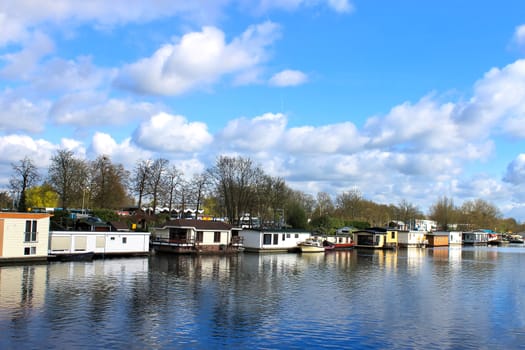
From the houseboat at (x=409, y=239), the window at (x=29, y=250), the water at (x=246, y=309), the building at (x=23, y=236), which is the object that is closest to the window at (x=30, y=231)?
the building at (x=23, y=236)

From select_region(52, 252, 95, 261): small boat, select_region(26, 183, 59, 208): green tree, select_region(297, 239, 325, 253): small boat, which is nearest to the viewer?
select_region(52, 252, 95, 261): small boat

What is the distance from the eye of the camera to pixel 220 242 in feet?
216

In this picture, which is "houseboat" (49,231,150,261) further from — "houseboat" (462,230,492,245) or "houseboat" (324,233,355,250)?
"houseboat" (462,230,492,245)

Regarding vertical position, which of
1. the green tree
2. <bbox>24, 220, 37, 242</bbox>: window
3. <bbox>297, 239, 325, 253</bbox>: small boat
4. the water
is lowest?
the water

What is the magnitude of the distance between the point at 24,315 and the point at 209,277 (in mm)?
18305

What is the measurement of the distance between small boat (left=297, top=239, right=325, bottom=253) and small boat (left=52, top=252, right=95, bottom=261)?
110ft

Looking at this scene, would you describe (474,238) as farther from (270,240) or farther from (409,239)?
(270,240)

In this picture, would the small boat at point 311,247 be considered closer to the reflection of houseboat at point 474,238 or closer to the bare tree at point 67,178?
the bare tree at point 67,178

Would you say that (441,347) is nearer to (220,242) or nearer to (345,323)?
(345,323)

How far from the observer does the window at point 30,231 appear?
147ft

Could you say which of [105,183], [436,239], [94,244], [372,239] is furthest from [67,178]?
[436,239]

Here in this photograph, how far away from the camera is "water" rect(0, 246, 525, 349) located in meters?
22.2

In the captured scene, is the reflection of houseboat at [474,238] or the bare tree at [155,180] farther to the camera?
→ the reflection of houseboat at [474,238]

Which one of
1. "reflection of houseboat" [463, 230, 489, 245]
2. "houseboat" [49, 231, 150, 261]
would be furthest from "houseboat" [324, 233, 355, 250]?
"reflection of houseboat" [463, 230, 489, 245]
